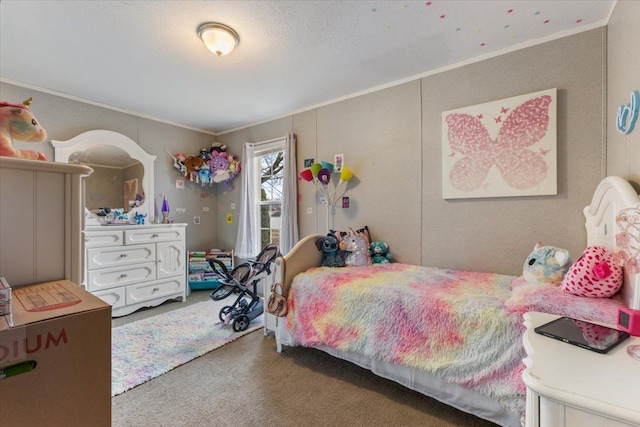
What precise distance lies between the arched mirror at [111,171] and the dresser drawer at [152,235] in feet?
1.05

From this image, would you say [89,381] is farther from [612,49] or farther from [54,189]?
[612,49]

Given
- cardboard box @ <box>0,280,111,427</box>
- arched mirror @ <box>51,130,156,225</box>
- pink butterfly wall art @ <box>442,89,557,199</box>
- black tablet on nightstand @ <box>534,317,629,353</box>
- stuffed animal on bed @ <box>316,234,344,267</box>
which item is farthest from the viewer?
arched mirror @ <box>51,130,156,225</box>

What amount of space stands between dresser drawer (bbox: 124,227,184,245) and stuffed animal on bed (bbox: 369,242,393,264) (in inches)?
101

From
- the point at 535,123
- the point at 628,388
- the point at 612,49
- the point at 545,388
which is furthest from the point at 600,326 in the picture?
the point at 612,49

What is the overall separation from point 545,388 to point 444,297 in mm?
1012

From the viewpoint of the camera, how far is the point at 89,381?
0.64 metres

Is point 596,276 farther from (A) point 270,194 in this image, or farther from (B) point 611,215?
(A) point 270,194

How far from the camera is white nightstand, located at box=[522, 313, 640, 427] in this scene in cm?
63

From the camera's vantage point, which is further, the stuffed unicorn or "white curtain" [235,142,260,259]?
"white curtain" [235,142,260,259]

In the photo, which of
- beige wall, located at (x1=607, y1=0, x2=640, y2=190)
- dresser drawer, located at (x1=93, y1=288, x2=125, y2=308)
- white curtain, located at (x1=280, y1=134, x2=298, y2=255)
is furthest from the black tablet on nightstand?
dresser drawer, located at (x1=93, y1=288, x2=125, y2=308)

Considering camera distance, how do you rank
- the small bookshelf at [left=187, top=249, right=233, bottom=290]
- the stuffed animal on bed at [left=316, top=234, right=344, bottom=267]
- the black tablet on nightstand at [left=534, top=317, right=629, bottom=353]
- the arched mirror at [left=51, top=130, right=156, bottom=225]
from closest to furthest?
1. the black tablet on nightstand at [left=534, top=317, right=629, bottom=353]
2. the stuffed animal on bed at [left=316, top=234, right=344, bottom=267]
3. the arched mirror at [left=51, top=130, right=156, bottom=225]
4. the small bookshelf at [left=187, top=249, right=233, bottom=290]

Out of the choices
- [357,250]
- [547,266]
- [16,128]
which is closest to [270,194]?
[357,250]

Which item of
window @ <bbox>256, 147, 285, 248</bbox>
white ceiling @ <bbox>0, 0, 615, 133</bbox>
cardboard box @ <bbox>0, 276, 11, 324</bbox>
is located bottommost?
cardboard box @ <bbox>0, 276, 11, 324</bbox>

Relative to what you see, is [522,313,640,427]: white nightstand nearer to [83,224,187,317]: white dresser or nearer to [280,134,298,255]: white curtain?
[280,134,298,255]: white curtain
